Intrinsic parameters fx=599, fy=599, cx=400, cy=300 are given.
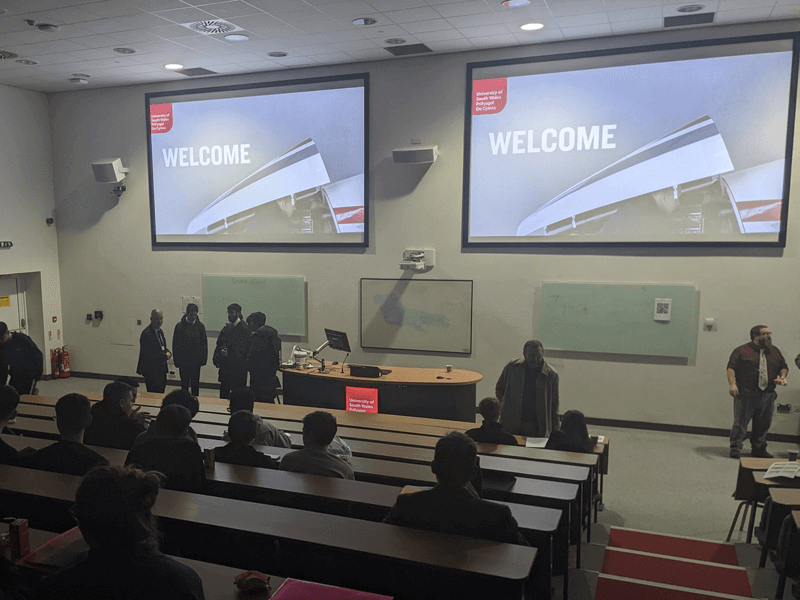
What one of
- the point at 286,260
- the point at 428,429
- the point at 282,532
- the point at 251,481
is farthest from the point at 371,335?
the point at 282,532

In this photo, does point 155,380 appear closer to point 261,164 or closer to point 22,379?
point 22,379

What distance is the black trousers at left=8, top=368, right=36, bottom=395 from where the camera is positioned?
6.66 m

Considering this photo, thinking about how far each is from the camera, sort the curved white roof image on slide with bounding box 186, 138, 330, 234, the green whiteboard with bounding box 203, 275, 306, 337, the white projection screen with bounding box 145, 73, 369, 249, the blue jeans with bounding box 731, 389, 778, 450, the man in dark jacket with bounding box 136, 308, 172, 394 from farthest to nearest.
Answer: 1. the green whiteboard with bounding box 203, 275, 306, 337
2. the curved white roof image on slide with bounding box 186, 138, 330, 234
3. the white projection screen with bounding box 145, 73, 369, 249
4. the man in dark jacket with bounding box 136, 308, 172, 394
5. the blue jeans with bounding box 731, 389, 778, 450

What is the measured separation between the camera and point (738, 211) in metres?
6.55

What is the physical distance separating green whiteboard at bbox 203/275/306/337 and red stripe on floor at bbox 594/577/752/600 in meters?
6.00

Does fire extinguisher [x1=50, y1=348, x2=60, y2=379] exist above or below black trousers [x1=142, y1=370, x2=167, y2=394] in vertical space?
below

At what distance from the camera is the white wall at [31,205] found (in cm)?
905

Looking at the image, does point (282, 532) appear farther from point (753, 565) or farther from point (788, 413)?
point (788, 413)

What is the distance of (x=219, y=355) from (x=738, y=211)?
20.2 feet

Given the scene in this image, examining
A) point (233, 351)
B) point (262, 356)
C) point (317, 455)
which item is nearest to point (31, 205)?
point (233, 351)

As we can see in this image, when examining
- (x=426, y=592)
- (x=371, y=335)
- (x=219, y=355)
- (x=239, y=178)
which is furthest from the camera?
(x=239, y=178)

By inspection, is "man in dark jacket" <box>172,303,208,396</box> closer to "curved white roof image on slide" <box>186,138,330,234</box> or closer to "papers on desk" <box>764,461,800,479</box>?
"curved white roof image on slide" <box>186,138,330,234</box>

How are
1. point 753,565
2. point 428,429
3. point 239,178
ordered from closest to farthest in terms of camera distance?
1. point 753,565
2. point 428,429
3. point 239,178

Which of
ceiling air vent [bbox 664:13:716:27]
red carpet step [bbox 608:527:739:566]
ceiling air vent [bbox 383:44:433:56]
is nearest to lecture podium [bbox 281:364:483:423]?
Answer: red carpet step [bbox 608:527:739:566]
